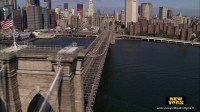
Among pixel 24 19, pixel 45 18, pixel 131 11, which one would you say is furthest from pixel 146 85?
pixel 131 11

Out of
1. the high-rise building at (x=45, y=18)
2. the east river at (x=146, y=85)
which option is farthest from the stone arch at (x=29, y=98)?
the high-rise building at (x=45, y=18)

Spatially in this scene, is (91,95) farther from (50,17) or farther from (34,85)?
(50,17)

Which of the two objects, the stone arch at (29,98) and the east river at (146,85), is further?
the east river at (146,85)

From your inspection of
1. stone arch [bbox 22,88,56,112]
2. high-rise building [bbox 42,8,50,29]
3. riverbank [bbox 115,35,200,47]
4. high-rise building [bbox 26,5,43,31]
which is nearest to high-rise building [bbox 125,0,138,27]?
riverbank [bbox 115,35,200,47]

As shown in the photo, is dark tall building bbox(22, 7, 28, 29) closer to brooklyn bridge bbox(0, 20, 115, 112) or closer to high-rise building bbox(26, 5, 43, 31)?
high-rise building bbox(26, 5, 43, 31)

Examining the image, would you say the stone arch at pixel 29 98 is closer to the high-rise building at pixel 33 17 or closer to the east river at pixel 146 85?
the east river at pixel 146 85

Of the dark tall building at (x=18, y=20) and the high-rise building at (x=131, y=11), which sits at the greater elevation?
the high-rise building at (x=131, y=11)
